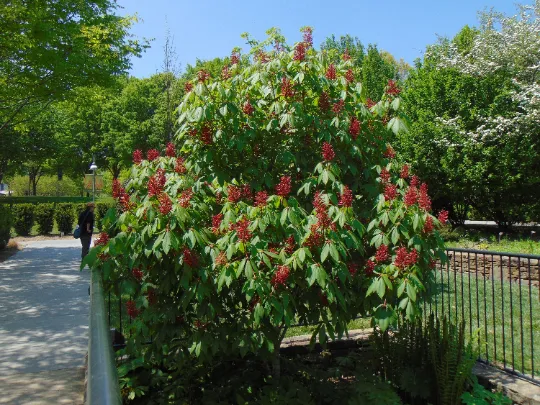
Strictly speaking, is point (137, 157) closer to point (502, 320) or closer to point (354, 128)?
point (354, 128)

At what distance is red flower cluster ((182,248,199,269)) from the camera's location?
3346 mm

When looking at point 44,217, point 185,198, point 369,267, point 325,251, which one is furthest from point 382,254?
point 44,217

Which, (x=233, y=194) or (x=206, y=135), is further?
(x=206, y=135)

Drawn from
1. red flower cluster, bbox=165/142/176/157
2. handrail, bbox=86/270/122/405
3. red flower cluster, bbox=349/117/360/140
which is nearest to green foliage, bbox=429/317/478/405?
red flower cluster, bbox=349/117/360/140

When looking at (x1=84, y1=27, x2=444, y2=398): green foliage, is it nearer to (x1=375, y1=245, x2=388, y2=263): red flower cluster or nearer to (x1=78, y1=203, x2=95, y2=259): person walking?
(x1=375, y1=245, x2=388, y2=263): red flower cluster

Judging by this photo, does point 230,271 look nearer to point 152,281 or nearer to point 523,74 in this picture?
point 152,281

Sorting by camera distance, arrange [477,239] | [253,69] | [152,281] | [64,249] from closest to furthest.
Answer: [152,281]
[253,69]
[477,239]
[64,249]

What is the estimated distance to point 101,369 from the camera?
3.40ft

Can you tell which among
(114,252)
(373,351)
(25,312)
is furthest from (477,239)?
(114,252)

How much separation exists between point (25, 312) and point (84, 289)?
84.6 inches

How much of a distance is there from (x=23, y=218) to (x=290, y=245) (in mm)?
22370

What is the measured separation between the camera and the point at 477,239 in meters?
14.3

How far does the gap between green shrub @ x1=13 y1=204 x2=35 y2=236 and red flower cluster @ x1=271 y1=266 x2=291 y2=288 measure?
2167cm

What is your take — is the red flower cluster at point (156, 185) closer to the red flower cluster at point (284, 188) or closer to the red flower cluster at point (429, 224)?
the red flower cluster at point (284, 188)
